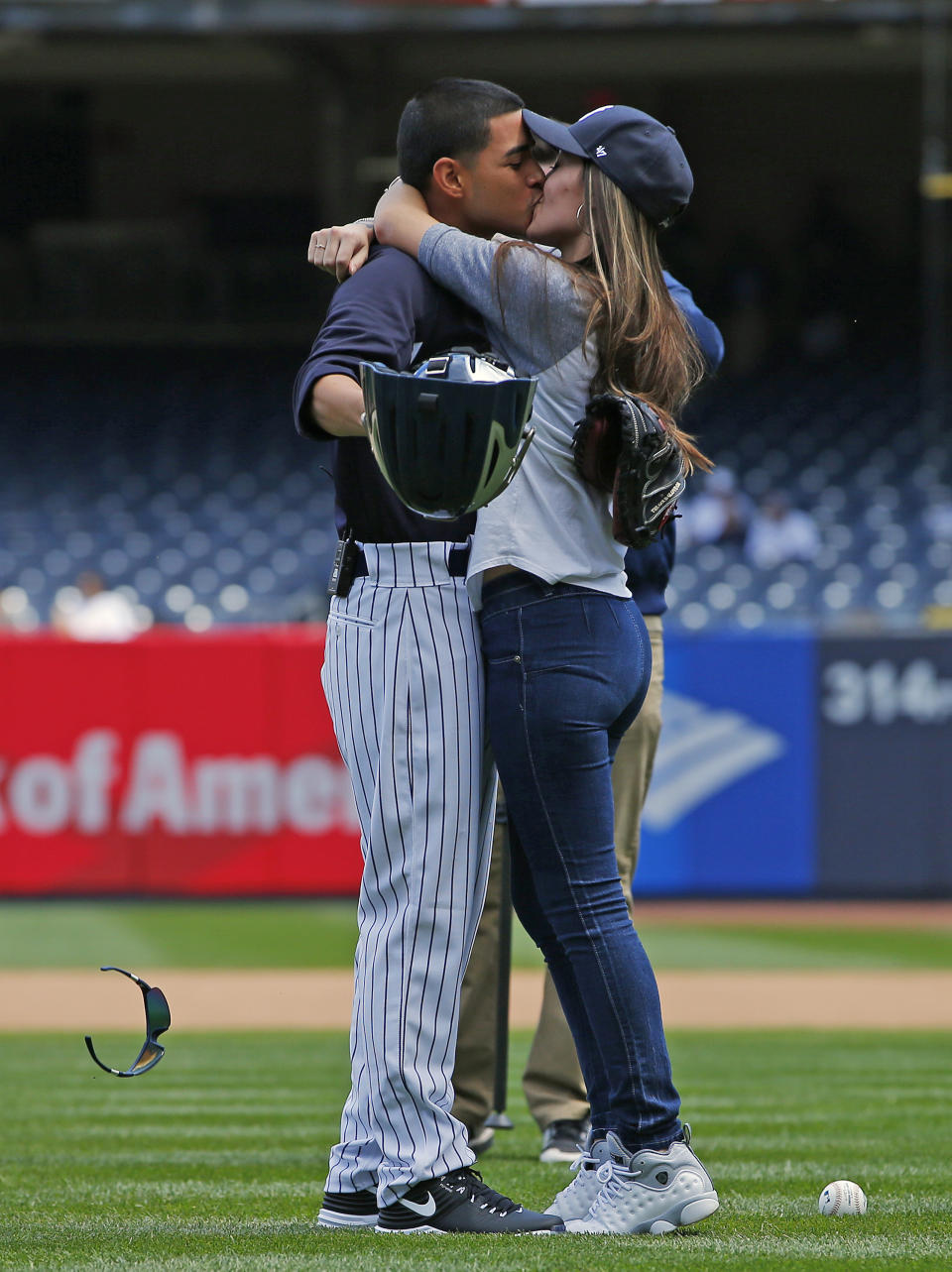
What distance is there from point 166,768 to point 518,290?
Answer: 27.2 feet

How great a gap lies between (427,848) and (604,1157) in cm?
56

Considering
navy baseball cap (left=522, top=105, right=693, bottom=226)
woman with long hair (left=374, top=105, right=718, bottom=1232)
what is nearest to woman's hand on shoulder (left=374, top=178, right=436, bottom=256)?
woman with long hair (left=374, top=105, right=718, bottom=1232)

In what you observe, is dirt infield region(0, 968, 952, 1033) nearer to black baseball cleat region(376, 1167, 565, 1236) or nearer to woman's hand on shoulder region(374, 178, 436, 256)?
black baseball cleat region(376, 1167, 565, 1236)

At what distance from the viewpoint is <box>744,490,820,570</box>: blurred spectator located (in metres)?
13.9

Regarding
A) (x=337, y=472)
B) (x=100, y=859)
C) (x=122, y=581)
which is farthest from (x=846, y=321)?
(x=337, y=472)

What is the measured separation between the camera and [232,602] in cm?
1374

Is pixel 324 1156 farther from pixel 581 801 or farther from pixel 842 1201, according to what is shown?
pixel 581 801

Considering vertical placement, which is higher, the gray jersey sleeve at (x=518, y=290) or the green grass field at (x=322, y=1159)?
the gray jersey sleeve at (x=518, y=290)

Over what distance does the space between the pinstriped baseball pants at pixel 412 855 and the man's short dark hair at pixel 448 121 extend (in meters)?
0.63

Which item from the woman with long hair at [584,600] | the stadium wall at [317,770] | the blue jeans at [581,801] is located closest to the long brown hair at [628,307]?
the woman with long hair at [584,600]

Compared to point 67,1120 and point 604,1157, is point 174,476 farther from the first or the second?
point 604,1157

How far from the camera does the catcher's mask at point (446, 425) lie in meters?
2.65

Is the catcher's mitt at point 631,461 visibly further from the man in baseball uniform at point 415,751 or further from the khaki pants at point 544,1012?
the khaki pants at point 544,1012

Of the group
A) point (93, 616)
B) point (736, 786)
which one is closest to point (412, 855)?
point (736, 786)
